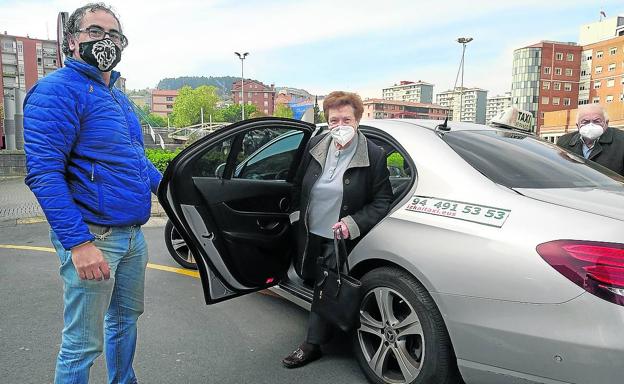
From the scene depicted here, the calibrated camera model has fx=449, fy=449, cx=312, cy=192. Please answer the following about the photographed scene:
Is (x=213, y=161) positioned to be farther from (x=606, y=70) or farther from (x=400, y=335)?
(x=606, y=70)

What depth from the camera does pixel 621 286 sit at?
1666 mm

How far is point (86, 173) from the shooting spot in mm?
1810

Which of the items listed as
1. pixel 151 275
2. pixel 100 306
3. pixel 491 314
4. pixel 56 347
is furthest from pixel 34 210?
pixel 491 314

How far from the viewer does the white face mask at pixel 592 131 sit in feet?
13.1

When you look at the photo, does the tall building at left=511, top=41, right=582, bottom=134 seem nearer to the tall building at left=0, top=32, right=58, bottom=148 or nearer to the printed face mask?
the printed face mask

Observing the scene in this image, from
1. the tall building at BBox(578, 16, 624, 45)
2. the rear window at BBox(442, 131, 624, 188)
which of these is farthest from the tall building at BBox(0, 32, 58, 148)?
the tall building at BBox(578, 16, 624, 45)

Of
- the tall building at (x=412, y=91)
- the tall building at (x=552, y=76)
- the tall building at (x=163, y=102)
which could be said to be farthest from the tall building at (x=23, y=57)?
the tall building at (x=412, y=91)

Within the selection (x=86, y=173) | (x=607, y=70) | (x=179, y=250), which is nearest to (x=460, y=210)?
(x=86, y=173)

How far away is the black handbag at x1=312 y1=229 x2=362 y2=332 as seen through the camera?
248cm

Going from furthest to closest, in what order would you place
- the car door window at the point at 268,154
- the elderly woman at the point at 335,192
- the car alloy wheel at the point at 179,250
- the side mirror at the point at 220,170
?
the car alloy wheel at the point at 179,250, the car door window at the point at 268,154, the side mirror at the point at 220,170, the elderly woman at the point at 335,192

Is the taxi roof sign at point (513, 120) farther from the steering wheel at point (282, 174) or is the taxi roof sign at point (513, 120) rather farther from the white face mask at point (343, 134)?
the steering wheel at point (282, 174)

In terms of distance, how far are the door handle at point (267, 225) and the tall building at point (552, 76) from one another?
300 feet

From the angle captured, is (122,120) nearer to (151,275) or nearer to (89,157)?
(89,157)

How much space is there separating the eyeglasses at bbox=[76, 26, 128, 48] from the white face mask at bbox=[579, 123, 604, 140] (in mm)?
3872
